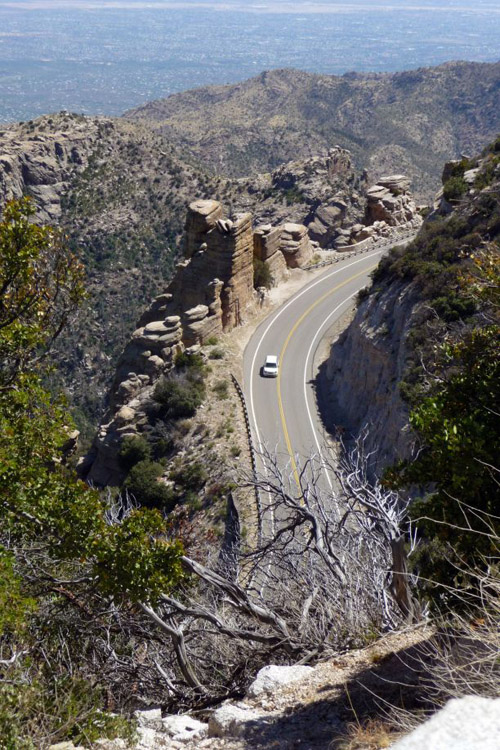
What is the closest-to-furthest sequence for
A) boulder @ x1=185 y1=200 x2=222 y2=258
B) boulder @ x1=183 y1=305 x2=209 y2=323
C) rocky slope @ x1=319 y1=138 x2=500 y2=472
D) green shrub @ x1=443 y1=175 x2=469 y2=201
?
rocky slope @ x1=319 y1=138 x2=500 y2=472, boulder @ x1=183 y1=305 x2=209 y2=323, green shrub @ x1=443 y1=175 x2=469 y2=201, boulder @ x1=185 y1=200 x2=222 y2=258

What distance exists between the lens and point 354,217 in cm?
7525

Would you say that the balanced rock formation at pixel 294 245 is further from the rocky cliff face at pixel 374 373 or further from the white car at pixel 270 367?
the white car at pixel 270 367

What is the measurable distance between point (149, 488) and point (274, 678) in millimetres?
21424

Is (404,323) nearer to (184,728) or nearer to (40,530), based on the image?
(40,530)

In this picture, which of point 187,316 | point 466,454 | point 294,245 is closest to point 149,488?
point 187,316

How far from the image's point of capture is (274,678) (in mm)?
8141

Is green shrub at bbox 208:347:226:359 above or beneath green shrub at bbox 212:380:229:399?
above

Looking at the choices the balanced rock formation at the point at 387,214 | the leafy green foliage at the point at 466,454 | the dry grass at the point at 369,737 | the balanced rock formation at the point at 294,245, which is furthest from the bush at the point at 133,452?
the balanced rock formation at the point at 387,214

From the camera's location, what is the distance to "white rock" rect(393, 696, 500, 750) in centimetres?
416

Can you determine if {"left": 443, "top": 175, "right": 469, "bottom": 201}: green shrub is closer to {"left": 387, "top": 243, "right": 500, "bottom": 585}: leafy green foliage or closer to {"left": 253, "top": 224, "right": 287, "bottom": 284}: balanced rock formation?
{"left": 253, "top": 224, "right": 287, "bottom": 284}: balanced rock formation

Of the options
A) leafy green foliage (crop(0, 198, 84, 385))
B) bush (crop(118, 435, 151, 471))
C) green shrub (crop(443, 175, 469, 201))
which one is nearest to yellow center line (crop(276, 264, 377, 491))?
bush (crop(118, 435, 151, 471))

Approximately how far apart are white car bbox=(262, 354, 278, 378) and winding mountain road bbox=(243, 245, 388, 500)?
299 mm

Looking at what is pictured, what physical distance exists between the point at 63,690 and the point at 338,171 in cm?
8694

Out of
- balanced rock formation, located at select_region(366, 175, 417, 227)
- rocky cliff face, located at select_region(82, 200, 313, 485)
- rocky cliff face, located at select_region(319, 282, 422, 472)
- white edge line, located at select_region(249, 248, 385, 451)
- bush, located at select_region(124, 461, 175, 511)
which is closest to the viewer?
rocky cliff face, located at select_region(319, 282, 422, 472)
